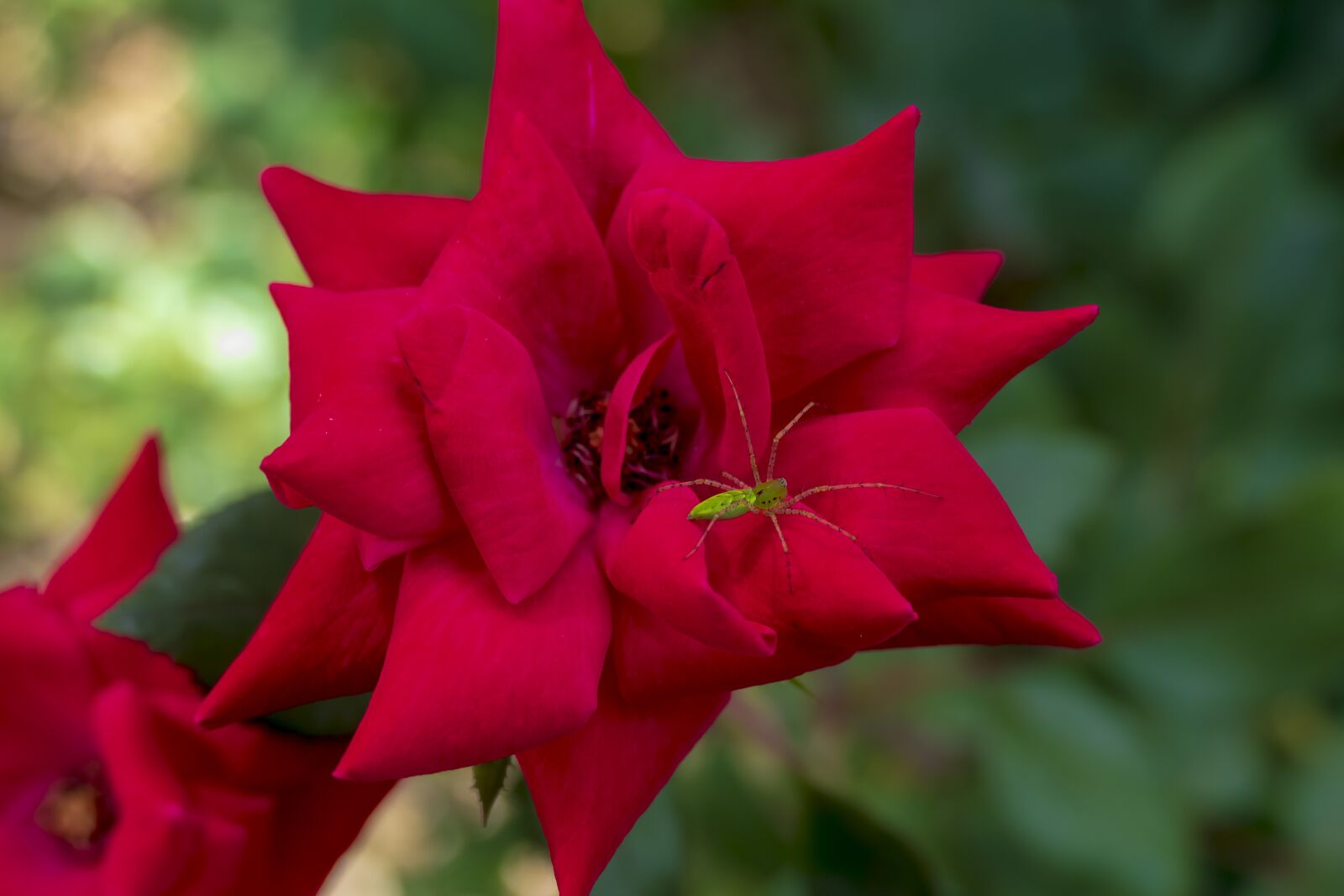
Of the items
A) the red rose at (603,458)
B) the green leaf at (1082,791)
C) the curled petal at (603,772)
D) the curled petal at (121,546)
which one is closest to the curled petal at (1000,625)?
the red rose at (603,458)

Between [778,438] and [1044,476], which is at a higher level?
[778,438]

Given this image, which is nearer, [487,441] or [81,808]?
[487,441]

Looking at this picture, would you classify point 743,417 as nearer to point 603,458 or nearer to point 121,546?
point 603,458

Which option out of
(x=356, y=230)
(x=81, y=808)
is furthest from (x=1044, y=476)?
(x=81, y=808)

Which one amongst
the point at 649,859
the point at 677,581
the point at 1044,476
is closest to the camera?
the point at 677,581

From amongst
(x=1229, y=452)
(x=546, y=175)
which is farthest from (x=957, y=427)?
(x=1229, y=452)

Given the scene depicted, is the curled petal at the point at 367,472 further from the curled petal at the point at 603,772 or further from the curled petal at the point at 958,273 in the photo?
the curled petal at the point at 958,273
